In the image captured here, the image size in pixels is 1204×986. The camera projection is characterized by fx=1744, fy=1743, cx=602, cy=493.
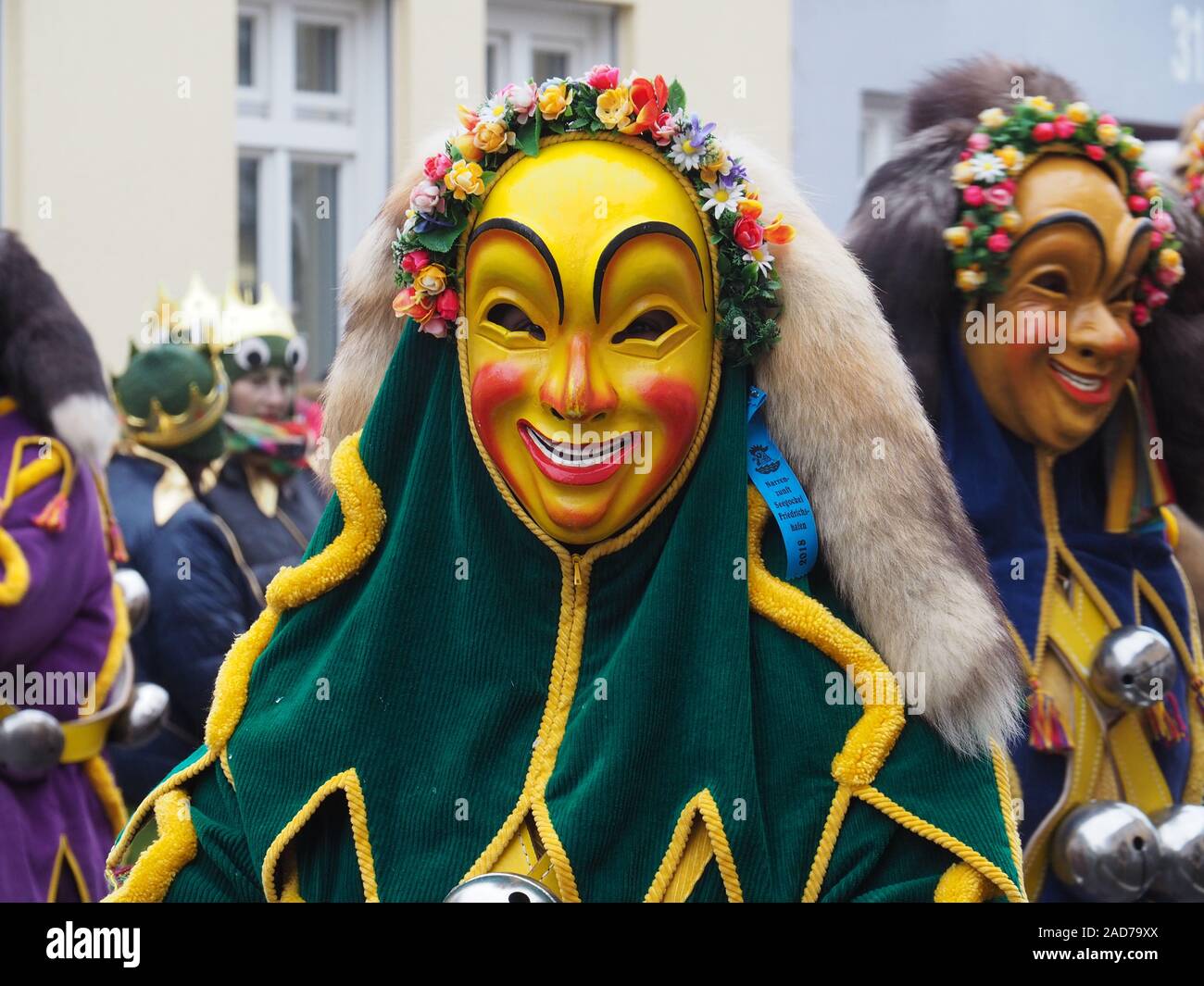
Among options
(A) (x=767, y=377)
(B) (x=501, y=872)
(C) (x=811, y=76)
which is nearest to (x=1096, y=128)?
(A) (x=767, y=377)

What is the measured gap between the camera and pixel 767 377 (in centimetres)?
249

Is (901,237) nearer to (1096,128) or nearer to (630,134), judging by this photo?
(1096,128)

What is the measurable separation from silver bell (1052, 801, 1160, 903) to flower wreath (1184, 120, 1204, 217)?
155 centimetres

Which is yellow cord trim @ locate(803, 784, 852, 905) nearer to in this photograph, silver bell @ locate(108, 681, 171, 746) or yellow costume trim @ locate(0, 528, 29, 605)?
yellow costume trim @ locate(0, 528, 29, 605)

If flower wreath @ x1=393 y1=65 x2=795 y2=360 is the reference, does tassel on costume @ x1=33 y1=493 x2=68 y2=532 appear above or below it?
below

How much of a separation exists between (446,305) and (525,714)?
1.98 ft

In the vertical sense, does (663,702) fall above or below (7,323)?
below

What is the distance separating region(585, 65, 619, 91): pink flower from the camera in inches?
97.6

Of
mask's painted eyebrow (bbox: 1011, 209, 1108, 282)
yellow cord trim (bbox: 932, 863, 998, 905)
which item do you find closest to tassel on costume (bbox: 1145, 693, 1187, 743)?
mask's painted eyebrow (bbox: 1011, 209, 1108, 282)

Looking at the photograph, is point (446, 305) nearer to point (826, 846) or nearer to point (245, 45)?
point (826, 846)

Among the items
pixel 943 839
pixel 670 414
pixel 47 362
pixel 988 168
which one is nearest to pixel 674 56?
pixel 47 362

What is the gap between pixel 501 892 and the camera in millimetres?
2246

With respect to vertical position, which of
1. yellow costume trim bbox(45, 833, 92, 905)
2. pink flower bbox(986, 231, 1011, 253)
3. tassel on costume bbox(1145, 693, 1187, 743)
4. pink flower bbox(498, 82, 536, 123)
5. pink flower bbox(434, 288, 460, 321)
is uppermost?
pink flower bbox(498, 82, 536, 123)

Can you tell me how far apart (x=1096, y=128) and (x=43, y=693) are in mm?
2804
